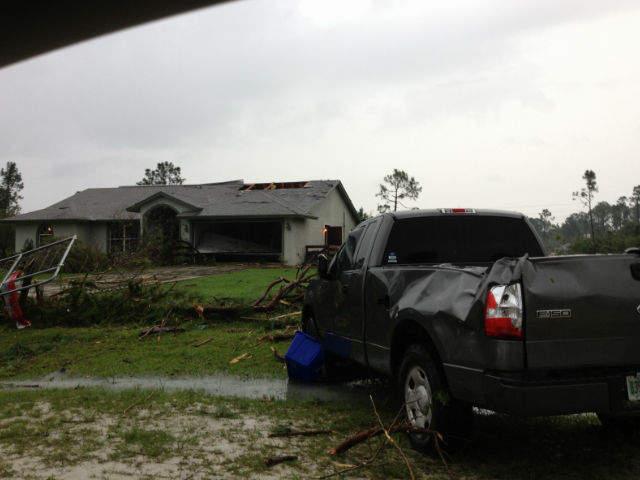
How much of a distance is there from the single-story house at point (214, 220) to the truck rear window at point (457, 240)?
22809 mm

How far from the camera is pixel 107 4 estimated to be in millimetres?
2791

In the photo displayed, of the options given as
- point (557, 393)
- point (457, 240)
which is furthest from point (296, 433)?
point (457, 240)

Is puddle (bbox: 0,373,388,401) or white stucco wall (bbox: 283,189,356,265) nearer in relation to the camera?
puddle (bbox: 0,373,388,401)

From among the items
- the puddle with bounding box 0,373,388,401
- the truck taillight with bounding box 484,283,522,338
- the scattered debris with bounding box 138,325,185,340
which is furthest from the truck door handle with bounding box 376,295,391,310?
the scattered debris with bounding box 138,325,185,340

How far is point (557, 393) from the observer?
12.6ft

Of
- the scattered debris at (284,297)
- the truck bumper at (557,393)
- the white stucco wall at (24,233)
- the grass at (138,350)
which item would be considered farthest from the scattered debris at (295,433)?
the white stucco wall at (24,233)

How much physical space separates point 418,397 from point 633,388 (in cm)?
153

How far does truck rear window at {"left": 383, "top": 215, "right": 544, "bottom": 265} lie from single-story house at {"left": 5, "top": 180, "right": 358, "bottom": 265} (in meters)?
22.8

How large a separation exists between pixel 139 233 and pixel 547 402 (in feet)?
100

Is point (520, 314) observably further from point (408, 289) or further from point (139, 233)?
point (139, 233)

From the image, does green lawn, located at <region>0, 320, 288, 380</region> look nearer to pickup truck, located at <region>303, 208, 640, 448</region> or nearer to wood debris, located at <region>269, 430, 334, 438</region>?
wood debris, located at <region>269, 430, 334, 438</region>

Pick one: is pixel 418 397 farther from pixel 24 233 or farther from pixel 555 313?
pixel 24 233

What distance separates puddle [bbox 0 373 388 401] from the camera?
6.98m

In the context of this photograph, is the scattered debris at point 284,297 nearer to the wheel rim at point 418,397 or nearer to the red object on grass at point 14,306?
the red object on grass at point 14,306
